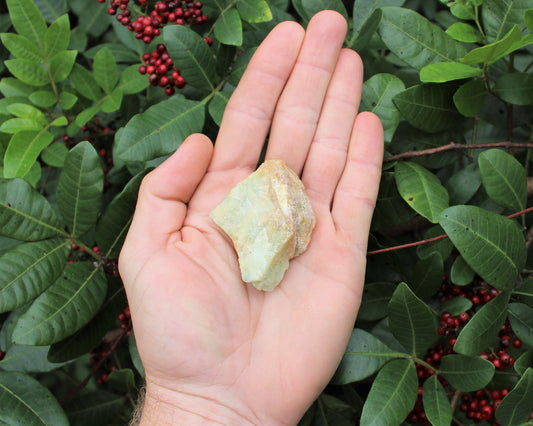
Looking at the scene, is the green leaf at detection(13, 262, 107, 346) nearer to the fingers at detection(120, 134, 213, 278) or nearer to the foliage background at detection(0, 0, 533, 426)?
the foliage background at detection(0, 0, 533, 426)

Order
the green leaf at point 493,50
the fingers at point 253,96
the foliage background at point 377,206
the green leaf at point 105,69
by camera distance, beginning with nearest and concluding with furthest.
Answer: the green leaf at point 493,50 → the foliage background at point 377,206 → the fingers at point 253,96 → the green leaf at point 105,69

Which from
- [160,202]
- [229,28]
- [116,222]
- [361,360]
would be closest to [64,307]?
[116,222]

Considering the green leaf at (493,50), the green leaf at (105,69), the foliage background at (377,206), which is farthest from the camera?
the green leaf at (105,69)

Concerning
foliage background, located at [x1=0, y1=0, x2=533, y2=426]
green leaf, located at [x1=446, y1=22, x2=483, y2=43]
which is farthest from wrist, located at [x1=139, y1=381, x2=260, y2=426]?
green leaf, located at [x1=446, y1=22, x2=483, y2=43]

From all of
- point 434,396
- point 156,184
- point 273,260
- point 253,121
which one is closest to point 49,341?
point 156,184

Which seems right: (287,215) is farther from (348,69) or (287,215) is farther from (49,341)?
(49,341)

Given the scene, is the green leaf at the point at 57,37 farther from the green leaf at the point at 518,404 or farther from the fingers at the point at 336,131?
the green leaf at the point at 518,404

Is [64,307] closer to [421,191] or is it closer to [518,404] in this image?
[421,191]

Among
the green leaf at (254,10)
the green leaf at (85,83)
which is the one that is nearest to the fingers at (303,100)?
the green leaf at (254,10)
